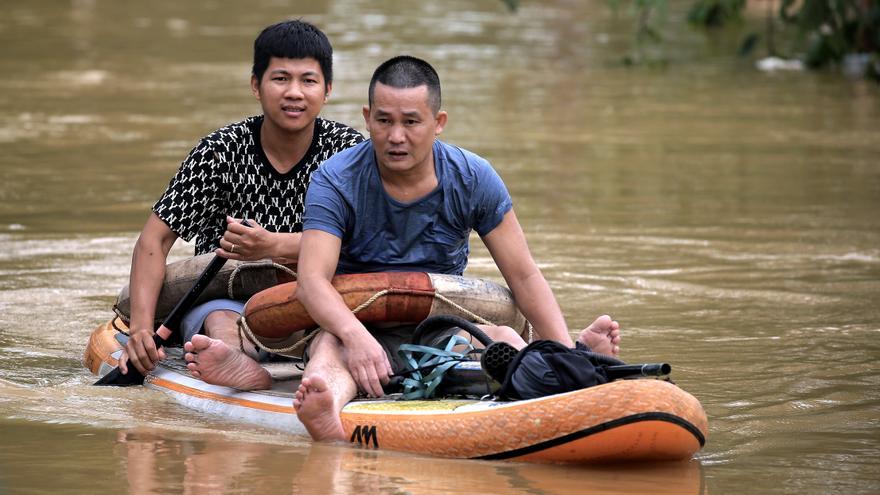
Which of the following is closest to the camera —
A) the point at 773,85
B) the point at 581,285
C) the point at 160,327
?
the point at 160,327

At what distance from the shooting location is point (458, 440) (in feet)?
17.1

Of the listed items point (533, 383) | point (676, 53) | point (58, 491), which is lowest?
point (58, 491)

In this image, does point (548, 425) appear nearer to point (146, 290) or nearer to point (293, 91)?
point (293, 91)

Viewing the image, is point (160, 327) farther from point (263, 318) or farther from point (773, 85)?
point (773, 85)

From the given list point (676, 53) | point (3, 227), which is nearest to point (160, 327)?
point (3, 227)

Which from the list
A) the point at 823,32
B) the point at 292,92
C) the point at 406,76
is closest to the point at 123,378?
the point at 292,92

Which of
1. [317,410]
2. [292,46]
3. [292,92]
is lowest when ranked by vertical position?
[317,410]

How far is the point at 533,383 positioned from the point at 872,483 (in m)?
1.15

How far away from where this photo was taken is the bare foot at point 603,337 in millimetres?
5488

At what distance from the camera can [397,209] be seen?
5.73 metres

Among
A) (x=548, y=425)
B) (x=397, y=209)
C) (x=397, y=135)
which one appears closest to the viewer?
(x=548, y=425)

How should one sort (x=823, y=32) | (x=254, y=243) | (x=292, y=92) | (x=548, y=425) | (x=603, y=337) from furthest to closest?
1. (x=823, y=32)
2. (x=292, y=92)
3. (x=254, y=243)
4. (x=603, y=337)
5. (x=548, y=425)

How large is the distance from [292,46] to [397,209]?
989 mm

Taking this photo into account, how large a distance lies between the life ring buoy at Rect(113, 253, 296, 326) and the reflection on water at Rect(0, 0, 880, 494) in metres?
0.43
